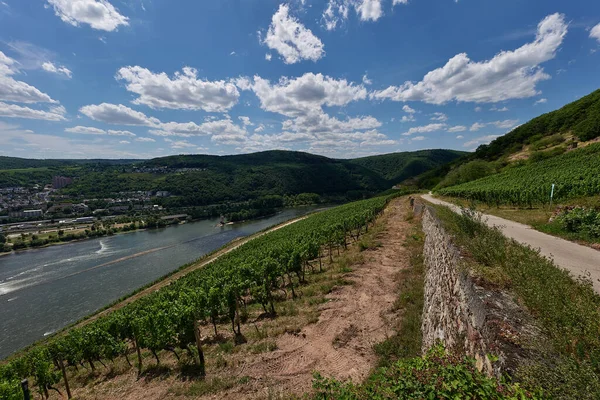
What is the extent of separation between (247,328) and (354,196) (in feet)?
469

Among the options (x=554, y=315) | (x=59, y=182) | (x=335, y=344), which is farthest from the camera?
(x=59, y=182)

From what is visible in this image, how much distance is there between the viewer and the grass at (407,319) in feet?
28.6

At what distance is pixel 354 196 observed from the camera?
15188 cm

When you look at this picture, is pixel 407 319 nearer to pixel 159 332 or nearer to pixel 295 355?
pixel 295 355

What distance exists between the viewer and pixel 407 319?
10227 millimetres

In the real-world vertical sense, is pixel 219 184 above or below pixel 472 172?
below

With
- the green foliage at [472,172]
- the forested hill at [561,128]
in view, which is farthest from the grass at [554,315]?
the forested hill at [561,128]

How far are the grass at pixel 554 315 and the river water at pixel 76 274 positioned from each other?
4202cm

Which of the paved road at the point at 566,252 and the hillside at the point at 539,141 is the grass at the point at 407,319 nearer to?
the paved road at the point at 566,252

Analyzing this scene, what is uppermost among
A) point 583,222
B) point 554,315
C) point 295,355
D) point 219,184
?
point 583,222

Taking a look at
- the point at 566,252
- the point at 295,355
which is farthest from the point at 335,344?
the point at 566,252

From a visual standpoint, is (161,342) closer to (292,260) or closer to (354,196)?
(292,260)

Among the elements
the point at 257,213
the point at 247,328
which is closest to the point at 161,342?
the point at 247,328

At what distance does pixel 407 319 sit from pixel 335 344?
3025 millimetres
